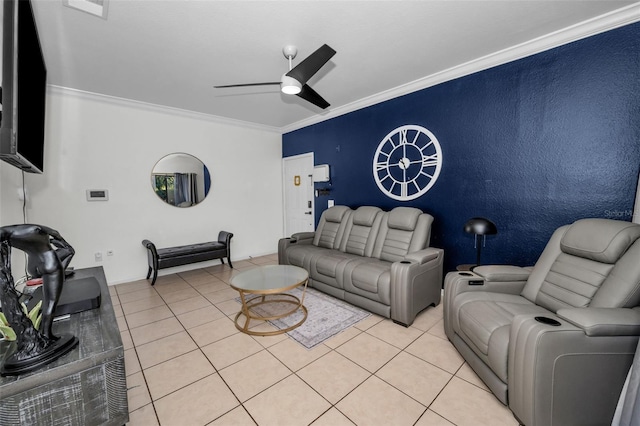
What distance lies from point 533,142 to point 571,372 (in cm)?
215

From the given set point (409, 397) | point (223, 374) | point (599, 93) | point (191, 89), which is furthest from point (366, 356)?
point (191, 89)

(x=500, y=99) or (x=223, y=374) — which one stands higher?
(x=500, y=99)

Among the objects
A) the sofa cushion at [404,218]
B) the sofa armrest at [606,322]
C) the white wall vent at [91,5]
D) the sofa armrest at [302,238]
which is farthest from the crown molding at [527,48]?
the white wall vent at [91,5]

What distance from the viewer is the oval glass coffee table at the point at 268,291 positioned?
2.43m

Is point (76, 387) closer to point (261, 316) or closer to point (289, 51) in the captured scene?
point (261, 316)

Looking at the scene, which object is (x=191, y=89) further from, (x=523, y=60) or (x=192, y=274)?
(x=523, y=60)

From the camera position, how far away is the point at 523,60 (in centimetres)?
261

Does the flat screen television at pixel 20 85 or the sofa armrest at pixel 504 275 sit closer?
the flat screen television at pixel 20 85

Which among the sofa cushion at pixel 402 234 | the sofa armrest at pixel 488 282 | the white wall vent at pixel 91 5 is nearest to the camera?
the white wall vent at pixel 91 5

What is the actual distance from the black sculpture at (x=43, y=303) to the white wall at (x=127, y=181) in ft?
9.70

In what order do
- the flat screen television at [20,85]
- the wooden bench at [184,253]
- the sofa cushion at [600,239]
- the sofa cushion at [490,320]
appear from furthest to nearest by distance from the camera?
1. the wooden bench at [184,253]
2. the sofa cushion at [600,239]
3. the sofa cushion at [490,320]
4. the flat screen television at [20,85]

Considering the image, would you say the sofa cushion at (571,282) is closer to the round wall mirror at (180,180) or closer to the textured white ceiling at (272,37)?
the textured white ceiling at (272,37)

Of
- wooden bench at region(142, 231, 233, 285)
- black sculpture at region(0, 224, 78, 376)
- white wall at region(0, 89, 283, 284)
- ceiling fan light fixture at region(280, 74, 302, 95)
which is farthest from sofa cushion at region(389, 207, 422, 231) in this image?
white wall at region(0, 89, 283, 284)

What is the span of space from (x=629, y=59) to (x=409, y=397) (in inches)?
126
